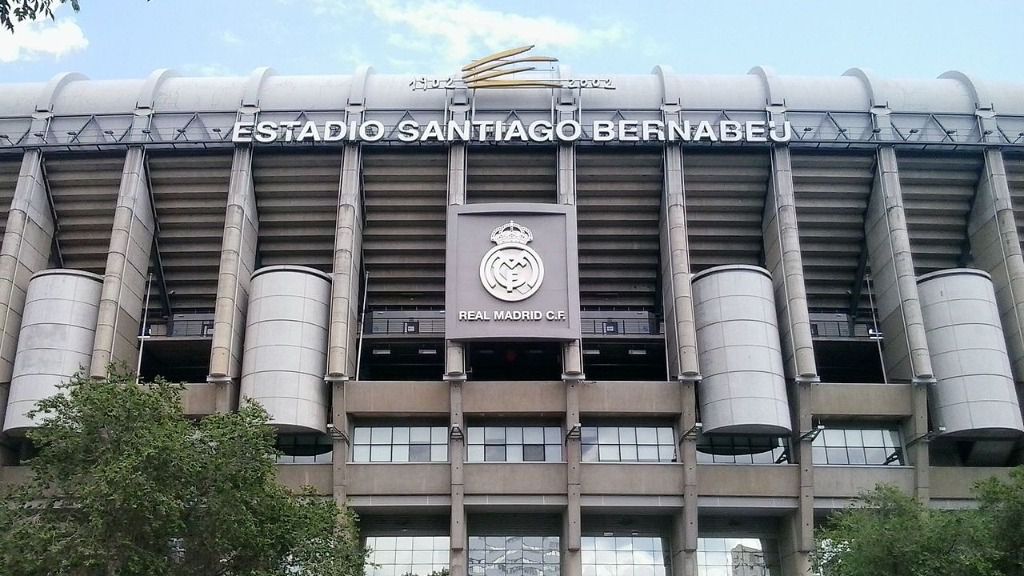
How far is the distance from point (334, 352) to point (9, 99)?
88.1ft

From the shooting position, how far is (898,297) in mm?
53594

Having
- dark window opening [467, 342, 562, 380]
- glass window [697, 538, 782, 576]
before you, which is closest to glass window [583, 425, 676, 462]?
glass window [697, 538, 782, 576]

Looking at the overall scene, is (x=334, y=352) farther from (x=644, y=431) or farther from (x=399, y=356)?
(x=644, y=431)

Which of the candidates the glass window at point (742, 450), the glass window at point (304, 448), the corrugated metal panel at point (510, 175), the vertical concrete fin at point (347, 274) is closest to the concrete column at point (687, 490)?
the glass window at point (742, 450)

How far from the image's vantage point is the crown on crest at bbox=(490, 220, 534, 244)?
54125 millimetres

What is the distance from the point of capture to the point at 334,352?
5150cm

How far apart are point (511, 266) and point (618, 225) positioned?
8.83 meters

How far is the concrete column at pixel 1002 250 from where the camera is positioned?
54.1 metres

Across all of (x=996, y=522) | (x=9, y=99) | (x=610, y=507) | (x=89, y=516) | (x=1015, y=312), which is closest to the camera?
(x=89, y=516)

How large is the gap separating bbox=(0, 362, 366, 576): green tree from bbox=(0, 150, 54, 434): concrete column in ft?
66.4

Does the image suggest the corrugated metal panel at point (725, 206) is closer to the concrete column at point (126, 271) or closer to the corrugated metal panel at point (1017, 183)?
the corrugated metal panel at point (1017, 183)

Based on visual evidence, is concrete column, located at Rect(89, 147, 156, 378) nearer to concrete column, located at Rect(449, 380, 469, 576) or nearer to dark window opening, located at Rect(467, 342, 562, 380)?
concrete column, located at Rect(449, 380, 469, 576)

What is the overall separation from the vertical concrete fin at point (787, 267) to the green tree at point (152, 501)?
27.5m

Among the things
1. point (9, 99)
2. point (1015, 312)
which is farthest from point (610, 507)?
point (9, 99)
